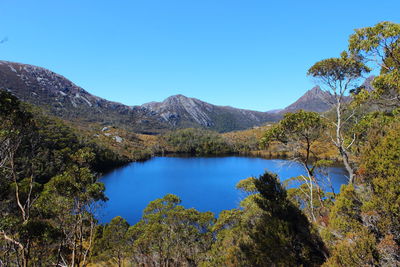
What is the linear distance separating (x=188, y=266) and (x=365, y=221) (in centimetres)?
1755

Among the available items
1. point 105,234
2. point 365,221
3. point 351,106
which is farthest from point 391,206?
point 105,234

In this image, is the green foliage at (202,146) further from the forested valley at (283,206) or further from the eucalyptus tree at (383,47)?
the eucalyptus tree at (383,47)

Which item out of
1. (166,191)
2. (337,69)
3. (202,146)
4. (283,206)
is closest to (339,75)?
(337,69)

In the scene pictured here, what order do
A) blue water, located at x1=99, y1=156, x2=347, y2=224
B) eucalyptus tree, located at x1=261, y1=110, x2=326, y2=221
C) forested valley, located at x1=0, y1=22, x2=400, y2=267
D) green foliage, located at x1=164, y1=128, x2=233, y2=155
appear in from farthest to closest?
green foliage, located at x1=164, y1=128, x2=233, y2=155 < blue water, located at x1=99, y1=156, x2=347, y2=224 < eucalyptus tree, located at x1=261, y1=110, x2=326, y2=221 < forested valley, located at x1=0, y1=22, x2=400, y2=267

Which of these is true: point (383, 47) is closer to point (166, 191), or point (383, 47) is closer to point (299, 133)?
point (299, 133)

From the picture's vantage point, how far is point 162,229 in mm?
19422

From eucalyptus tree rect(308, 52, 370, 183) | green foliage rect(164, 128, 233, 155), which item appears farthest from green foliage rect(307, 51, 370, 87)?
green foliage rect(164, 128, 233, 155)

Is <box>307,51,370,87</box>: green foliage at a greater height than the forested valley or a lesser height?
greater

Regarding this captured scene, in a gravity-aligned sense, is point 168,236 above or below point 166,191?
above

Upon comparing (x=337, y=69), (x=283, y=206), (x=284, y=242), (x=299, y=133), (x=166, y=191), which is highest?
(x=337, y=69)

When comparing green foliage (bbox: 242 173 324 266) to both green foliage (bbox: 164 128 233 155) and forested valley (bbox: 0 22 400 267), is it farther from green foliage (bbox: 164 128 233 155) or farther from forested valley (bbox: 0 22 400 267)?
green foliage (bbox: 164 128 233 155)

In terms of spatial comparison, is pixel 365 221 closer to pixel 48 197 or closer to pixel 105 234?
pixel 48 197

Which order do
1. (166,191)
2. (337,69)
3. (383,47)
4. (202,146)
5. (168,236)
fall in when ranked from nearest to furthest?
(383,47), (337,69), (168,236), (166,191), (202,146)

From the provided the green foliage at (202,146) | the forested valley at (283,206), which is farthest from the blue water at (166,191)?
the green foliage at (202,146)
